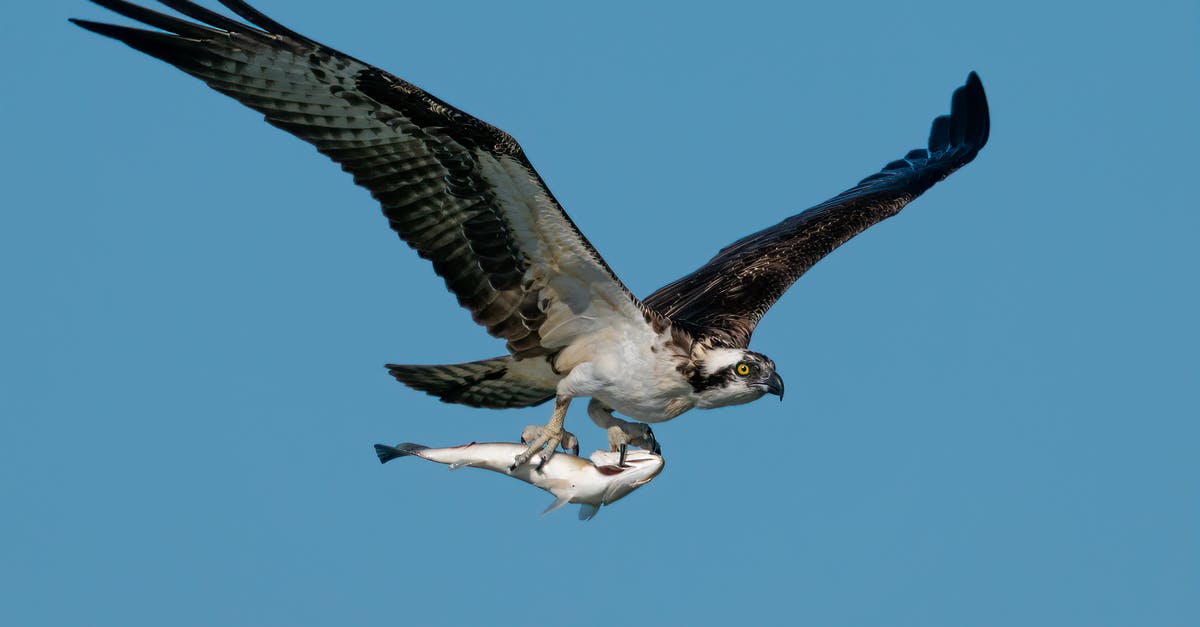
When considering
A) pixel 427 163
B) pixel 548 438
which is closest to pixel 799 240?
pixel 548 438

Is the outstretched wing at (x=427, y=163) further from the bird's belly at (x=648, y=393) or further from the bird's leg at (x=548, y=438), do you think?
the bird's leg at (x=548, y=438)

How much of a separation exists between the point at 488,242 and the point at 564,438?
1.70m

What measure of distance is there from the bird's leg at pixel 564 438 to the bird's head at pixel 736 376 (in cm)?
110

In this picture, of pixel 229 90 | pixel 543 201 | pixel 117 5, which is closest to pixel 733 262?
pixel 543 201

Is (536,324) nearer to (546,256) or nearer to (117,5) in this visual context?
(546,256)

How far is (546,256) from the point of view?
11.3 metres

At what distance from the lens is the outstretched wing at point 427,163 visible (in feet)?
33.7

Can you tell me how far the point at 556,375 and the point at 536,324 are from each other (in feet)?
1.80

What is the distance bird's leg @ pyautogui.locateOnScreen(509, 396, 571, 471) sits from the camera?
37.9 feet

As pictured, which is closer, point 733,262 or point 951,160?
point 733,262

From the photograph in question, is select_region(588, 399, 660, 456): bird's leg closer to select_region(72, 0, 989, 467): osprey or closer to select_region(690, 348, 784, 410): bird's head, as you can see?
select_region(72, 0, 989, 467): osprey

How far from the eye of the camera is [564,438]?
469 inches

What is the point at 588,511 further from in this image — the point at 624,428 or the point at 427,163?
the point at 427,163

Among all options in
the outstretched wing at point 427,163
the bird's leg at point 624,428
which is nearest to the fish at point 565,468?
the bird's leg at point 624,428
